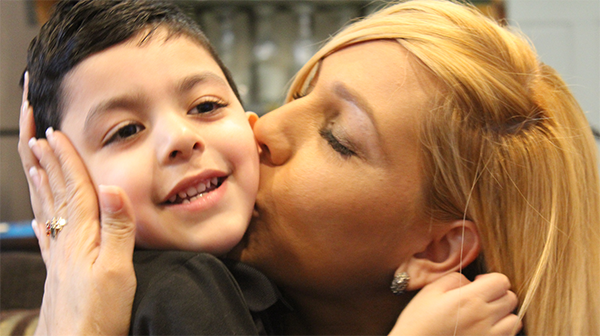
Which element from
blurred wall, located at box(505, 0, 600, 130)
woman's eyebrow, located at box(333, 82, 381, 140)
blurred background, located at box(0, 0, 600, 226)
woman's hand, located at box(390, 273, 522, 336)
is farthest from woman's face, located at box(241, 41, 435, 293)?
blurred wall, located at box(505, 0, 600, 130)

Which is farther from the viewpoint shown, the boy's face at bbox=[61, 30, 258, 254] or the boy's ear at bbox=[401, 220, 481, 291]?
the boy's ear at bbox=[401, 220, 481, 291]

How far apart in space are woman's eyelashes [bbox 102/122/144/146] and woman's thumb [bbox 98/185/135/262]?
12cm

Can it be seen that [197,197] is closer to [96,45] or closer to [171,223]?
[171,223]

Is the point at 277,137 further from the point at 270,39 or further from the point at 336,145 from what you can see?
the point at 270,39

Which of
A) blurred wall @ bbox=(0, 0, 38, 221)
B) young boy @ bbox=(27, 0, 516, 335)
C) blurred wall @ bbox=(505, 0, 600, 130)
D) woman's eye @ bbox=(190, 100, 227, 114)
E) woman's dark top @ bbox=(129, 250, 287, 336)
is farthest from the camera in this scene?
blurred wall @ bbox=(505, 0, 600, 130)

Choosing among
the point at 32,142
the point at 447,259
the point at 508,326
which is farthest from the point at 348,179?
the point at 32,142

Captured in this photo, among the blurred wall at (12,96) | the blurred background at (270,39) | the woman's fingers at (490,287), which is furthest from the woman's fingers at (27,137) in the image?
the blurred wall at (12,96)

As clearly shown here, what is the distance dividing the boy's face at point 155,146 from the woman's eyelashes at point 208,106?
0.07 ft

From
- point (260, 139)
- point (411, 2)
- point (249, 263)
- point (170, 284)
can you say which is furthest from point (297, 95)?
point (170, 284)

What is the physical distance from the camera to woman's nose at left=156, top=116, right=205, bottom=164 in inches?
34.6

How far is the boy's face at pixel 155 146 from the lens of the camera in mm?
898

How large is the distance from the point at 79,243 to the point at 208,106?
14.6 inches

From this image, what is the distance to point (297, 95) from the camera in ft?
4.14

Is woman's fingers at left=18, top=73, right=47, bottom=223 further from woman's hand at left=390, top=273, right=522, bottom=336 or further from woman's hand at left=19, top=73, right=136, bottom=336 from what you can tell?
woman's hand at left=390, top=273, right=522, bottom=336
